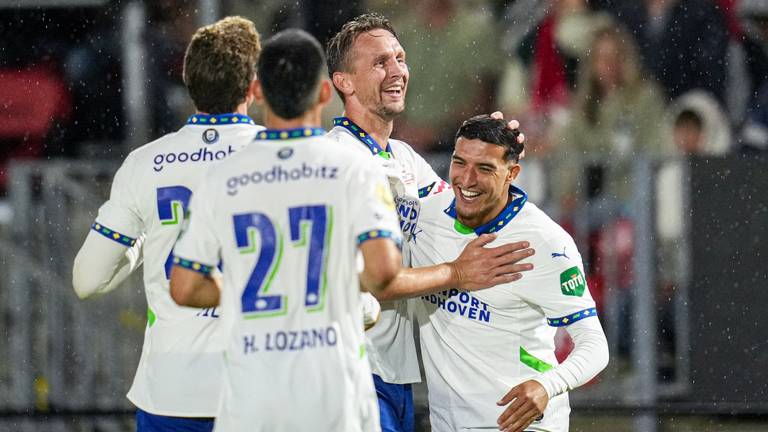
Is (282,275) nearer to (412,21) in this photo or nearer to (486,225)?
(486,225)

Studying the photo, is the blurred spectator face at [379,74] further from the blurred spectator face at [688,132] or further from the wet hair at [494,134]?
the blurred spectator face at [688,132]

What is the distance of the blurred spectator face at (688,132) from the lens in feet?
25.1

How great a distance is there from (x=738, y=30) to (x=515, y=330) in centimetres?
473

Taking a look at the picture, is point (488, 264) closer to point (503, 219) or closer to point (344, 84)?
point (503, 219)

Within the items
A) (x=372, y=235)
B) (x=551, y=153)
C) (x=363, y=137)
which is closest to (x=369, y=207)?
(x=372, y=235)

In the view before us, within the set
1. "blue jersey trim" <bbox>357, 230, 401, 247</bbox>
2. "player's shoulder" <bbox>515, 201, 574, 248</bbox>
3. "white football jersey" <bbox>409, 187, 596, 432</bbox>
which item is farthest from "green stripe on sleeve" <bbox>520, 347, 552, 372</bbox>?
"blue jersey trim" <bbox>357, 230, 401, 247</bbox>

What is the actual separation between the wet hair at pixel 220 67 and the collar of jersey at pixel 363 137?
2.15 ft

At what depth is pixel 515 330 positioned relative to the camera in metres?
3.72

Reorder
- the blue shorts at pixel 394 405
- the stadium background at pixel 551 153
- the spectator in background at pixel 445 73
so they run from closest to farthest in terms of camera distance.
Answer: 1. the blue shorts at pixel 394 405
2. the stadium background at pixel 551 153
3. the spectator in background at pixel 445 73

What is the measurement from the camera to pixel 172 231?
3426 mm

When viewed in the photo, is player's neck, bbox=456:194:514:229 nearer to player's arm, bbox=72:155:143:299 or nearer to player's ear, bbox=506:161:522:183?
player's ear, bbox=506:161:522:183

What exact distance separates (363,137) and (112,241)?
0.95 meters

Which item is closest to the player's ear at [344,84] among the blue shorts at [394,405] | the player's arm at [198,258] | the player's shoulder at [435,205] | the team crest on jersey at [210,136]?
the player's shoulder at [435,205]

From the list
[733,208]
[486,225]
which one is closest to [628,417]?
[733,208]
